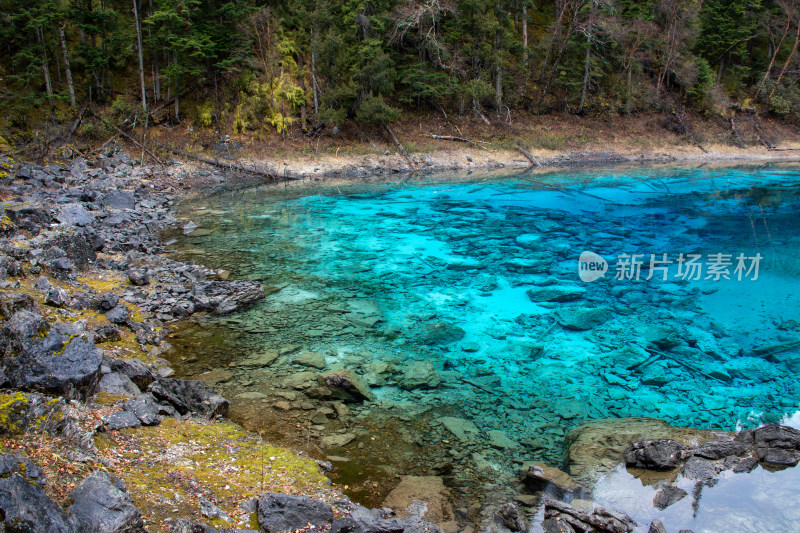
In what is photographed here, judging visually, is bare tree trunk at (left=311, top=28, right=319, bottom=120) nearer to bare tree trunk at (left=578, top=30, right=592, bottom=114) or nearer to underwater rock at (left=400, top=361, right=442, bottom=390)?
bare tree trunk at (left=578, top=30, right=592, bottom=114)

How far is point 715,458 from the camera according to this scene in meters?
4.48

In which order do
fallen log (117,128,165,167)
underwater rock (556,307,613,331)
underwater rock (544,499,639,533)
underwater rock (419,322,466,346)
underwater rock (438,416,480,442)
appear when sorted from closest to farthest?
underwater rock (544,499,639,533) → underwater rock (438,416,480,442) → underwater rock (419,322,466,346) → underwater rock (556,307,613,331) → fallen log (117,128,165,167)

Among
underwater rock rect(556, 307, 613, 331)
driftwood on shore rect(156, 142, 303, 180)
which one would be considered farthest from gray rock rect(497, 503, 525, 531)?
driftwood on shore rect(156, 142, 303, 180)

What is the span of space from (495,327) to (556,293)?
6.54 feet

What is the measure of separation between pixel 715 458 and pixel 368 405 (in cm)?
354

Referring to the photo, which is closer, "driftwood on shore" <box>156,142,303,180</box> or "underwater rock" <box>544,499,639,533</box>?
"underwater rock" <box>544,499,639,533</box>

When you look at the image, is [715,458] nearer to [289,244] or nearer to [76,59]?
[289,244]

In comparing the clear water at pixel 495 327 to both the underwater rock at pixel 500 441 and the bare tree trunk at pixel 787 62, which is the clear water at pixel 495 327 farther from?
the bare tree trunk at pixel 787 62

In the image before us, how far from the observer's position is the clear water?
544cm

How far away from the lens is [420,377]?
6305 millimetres

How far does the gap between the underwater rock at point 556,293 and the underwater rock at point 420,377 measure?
3.25 m

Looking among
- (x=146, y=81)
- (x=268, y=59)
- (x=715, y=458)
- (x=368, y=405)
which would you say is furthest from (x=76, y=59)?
(x=715, y=458)

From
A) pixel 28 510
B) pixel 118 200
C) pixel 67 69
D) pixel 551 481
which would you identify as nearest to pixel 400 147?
pixel 118 200

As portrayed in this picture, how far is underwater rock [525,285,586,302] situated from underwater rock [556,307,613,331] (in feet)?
1.52
